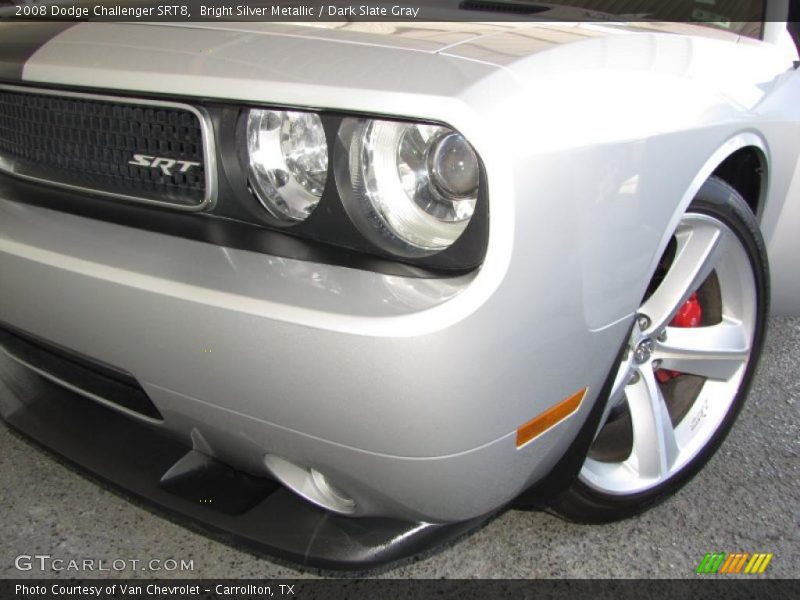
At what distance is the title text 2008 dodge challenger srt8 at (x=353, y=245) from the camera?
1.11 m

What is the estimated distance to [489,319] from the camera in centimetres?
110

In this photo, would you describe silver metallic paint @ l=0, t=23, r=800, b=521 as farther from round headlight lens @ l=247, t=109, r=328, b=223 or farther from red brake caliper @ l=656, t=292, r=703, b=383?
red brake caliper @ l=656, t=292, r=703, b=383

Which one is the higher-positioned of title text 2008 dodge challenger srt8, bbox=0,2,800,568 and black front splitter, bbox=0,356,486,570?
title text 2008 dodge challenger srt8, bbox=0,2,800,568

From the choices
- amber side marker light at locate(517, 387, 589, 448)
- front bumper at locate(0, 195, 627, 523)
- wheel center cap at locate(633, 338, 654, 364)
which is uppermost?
front bumper at locate(0, 195, 627, 523)

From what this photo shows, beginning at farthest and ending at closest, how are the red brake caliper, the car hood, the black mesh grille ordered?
1. the red brake caliper
2. the black mesh grille
3. the car hood

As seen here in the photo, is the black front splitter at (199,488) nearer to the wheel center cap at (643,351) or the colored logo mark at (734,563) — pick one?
the wheel center cap at (643,351)

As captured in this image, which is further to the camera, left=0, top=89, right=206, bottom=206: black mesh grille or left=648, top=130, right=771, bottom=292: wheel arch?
left=648, top=130, right=771, bottom=292: wheel arch

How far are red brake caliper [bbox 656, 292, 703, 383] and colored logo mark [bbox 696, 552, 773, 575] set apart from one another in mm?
449

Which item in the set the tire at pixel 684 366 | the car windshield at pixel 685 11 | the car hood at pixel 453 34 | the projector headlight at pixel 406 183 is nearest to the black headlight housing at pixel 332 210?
the projector headlight at pixel 406 183

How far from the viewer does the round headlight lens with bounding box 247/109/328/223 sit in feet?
4.09

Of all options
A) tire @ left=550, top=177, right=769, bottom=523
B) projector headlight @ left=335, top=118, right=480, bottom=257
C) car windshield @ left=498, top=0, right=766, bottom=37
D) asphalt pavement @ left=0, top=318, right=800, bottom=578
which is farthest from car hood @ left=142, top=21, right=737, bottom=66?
asphalt pavement @ left=0, top=318, right=800, bottom=578

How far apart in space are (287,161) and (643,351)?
0.89m

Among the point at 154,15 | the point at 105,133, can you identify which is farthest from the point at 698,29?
the point at 105,133

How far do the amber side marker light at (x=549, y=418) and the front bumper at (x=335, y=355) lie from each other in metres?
0.02
